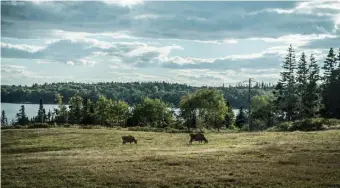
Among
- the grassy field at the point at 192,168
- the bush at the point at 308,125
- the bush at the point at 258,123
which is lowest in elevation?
the bush at the point at 258,123

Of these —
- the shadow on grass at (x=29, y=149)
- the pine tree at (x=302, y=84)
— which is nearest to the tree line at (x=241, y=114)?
the pine tree at (x=302, y=84)

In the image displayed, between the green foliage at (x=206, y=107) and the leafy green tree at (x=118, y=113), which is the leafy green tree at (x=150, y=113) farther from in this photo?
the green foliage at (x=206, y=107)

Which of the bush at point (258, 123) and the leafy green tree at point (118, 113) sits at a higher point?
the leafy green tree at point (118, 113)

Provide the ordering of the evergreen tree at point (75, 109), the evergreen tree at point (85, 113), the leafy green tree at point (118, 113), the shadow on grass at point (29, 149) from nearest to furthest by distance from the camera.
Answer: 1. the shadow on grass at point (29, 149)
2. the evergreen tree at point (85, 113)
3. the leafy green tree at point (118, 113)
4. the evergreen tree at point (75, 109)

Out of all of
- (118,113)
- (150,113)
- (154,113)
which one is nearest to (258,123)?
(154,113)

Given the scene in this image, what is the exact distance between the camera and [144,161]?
28.8 meters

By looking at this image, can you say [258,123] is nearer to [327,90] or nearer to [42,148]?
[327,90]

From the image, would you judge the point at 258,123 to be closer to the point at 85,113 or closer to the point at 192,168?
the point at 85,113

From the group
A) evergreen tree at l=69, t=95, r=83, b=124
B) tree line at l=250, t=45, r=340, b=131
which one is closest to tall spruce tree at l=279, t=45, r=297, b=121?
tree line at l=250, t=45, r=340, b=131

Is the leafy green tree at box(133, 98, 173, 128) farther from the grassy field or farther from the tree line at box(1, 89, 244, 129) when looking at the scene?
the grassy field

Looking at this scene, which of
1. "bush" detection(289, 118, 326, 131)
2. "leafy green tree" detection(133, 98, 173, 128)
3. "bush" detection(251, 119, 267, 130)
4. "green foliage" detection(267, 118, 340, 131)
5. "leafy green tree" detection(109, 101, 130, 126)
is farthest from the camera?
"leafy green tree" detection(109, 101, 130, 126)

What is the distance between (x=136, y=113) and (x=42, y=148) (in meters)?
89.6

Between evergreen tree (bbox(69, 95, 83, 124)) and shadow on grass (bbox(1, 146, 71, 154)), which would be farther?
evergreen tree (bbox(69, 95, 83, 124))

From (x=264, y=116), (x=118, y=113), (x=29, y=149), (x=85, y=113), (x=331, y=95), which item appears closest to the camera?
(x=29, y=149)
